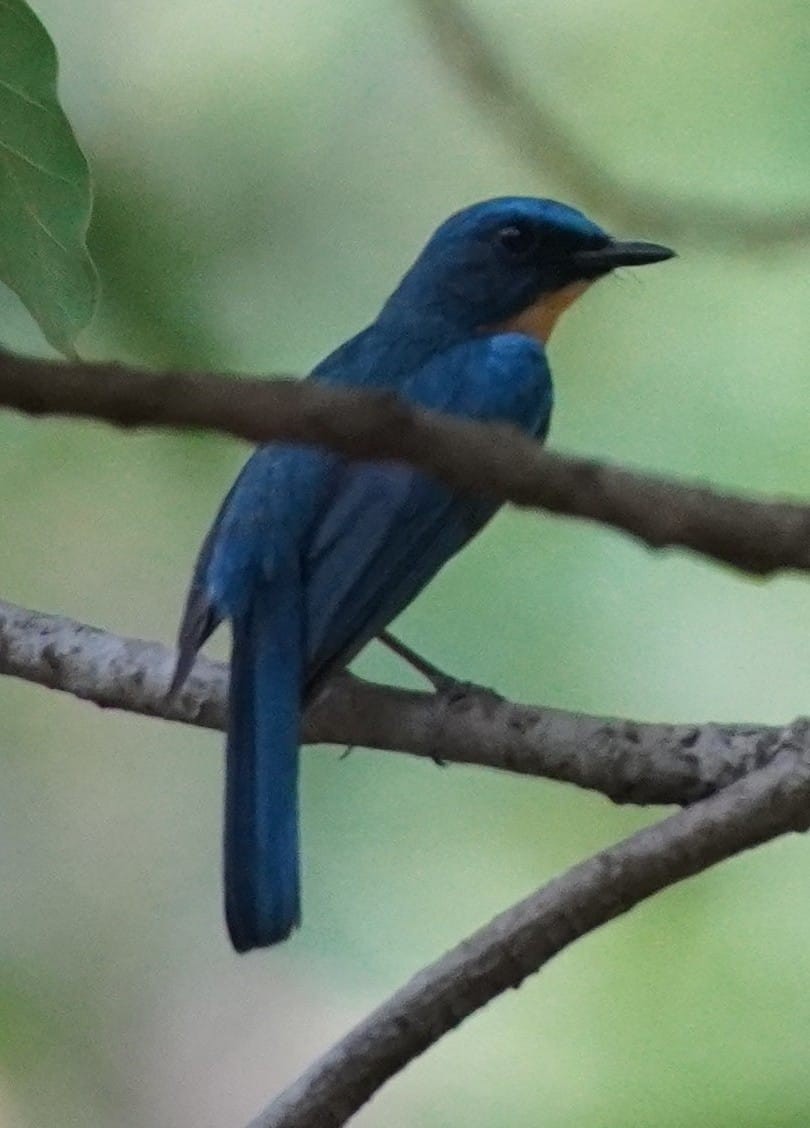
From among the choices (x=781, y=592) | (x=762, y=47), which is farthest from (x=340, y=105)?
(x=781, y=592)

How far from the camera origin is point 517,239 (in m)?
2.97

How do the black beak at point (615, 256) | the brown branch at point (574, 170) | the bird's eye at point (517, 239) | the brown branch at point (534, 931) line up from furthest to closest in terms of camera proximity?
the brown branch at point (574, 170), the bird's eye at point (517, 239), the black beak at point (615, 256), the brown branch at point (534, 931)

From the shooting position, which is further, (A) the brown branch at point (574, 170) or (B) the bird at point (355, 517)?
(A) the brown branch at point (574, 170)

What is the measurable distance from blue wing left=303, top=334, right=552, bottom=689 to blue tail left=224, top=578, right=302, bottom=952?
55 mm

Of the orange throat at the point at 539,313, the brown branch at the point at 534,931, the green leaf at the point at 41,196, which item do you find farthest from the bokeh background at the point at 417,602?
the green leaf at the point at 41,196

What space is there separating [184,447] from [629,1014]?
4.89 ft

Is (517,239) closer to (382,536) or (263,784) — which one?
(382,536)

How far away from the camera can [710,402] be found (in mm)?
3533

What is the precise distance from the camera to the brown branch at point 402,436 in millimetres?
788

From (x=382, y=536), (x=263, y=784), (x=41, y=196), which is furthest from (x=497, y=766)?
(x=41, y=196)

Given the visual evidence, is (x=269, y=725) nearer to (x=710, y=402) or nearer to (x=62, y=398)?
(x=62, y=398)

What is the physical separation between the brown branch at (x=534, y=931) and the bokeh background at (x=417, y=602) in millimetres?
1366

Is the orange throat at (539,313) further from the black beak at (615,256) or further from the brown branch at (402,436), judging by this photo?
the brown branch at (402,436)

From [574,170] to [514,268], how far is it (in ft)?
1.45
